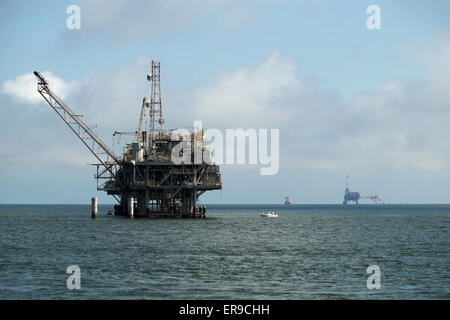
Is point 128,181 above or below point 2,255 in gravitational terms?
above

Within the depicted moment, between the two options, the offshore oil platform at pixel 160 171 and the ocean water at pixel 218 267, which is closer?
the ocean water at pixel 218 267

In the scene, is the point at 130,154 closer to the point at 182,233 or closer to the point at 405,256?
the point at 182,233

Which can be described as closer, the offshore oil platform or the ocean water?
the ocean water

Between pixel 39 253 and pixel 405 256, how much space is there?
1336 inches

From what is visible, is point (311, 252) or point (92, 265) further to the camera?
point (311, 252)

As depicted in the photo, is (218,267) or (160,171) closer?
(218,267)
